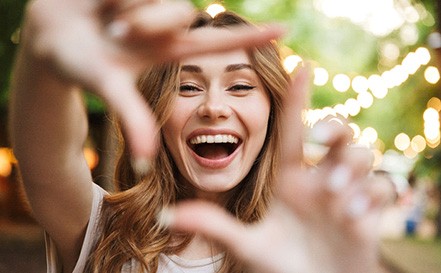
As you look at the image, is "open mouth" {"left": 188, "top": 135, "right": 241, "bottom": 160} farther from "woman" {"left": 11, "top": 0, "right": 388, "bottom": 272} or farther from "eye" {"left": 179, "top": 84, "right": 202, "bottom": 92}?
"eye" {"left": 179, "top": 84, "right": 202, "bottom": 92}

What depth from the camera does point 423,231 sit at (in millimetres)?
26766

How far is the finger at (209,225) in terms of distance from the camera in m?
1.19

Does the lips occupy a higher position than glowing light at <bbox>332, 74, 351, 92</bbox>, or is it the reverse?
glowing light at <bbox>332, 74, 351, 92</bbox>

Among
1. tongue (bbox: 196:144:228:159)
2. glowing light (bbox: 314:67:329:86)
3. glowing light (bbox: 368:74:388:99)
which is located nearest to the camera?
tongue (bbox: 196:144:228:159)

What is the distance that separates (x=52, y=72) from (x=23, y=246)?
13.2m

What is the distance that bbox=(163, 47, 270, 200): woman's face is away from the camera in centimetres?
212

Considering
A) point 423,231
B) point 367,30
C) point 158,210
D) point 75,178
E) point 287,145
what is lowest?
point 423,231

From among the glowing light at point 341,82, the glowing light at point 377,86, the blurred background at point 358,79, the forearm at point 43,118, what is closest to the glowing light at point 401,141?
the blurred background at point 358,79

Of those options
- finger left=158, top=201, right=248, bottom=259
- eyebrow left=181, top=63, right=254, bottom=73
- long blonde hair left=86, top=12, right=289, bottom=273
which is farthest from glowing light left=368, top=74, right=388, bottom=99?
finger left=158, top=201, right=248, bottom=259

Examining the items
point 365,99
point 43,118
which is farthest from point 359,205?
point 365,99

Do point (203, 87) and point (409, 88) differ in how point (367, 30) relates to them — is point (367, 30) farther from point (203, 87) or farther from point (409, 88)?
point (203, 87)

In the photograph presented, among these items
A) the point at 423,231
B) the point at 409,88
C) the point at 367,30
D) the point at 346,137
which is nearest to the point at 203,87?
the point at 346,137

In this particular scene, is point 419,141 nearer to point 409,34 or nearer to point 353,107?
point 353,107

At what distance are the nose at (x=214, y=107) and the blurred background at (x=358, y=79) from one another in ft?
11.9
